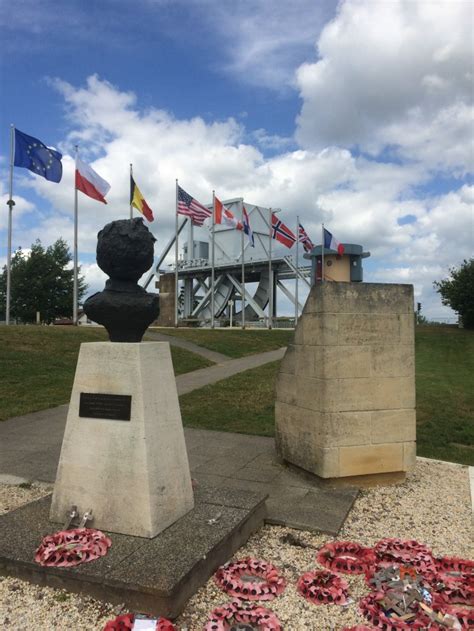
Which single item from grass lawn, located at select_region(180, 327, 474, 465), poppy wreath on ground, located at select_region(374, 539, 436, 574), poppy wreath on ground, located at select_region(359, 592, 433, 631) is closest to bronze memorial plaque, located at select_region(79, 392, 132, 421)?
poppy wreath on ground, located at select_region(359, 592, 433, 631)

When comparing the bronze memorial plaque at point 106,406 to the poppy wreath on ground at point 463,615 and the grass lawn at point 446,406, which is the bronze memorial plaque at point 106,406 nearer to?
the poppy wreath on ground at point 463,615

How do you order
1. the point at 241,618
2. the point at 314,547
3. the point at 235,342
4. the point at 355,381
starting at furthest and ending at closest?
the point at 235,342 < the point at 355,381 < the point at 314,547 < the point at 241,618

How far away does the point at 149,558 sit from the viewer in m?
3.56

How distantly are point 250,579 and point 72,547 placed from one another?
1.34 metres

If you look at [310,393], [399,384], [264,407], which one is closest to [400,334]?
[399,384]

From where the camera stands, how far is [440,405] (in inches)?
463

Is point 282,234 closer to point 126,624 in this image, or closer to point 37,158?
point 37,158

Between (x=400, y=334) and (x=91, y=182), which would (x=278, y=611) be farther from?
(x=91, y=182)

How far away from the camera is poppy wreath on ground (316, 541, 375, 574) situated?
387 cm

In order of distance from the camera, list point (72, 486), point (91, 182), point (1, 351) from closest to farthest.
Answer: point (72, 486) < point (1, 351) < point (91, 182)

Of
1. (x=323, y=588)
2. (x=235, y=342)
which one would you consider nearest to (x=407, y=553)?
(x=323, y=588)

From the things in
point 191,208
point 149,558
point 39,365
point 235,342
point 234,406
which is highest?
point 191,208

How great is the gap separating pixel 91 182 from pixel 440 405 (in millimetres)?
17815

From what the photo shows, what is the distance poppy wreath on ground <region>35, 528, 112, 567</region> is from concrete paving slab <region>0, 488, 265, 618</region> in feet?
0.17
